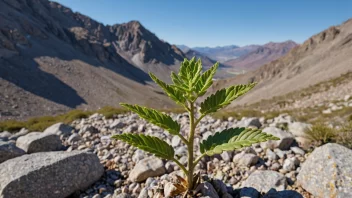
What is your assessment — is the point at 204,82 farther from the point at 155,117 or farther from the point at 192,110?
the point at 155,117

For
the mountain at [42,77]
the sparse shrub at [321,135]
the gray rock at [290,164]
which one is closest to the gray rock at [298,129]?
the sparse shrub at [321,135]

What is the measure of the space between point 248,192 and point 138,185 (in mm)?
2816

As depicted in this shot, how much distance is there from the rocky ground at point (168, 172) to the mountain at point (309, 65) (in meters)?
64.7

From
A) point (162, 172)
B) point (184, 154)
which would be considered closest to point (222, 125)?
point (184, 154)

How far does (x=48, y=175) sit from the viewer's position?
6.02 m

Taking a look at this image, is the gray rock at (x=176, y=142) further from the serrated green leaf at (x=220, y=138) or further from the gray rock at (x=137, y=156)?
the serrated green leaf at (x=220, y=138)

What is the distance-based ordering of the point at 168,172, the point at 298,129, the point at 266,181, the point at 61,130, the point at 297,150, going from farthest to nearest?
the point at 61,130, the point at 298,129, the point at 297,150, the point at 168,172, the point at 266,181

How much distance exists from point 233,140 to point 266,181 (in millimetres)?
2840

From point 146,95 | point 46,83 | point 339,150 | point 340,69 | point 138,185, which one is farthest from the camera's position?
point 146,95

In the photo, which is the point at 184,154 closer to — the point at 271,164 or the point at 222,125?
the point at 271,164

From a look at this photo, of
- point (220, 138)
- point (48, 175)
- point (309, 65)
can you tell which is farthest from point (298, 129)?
point (309, 65)

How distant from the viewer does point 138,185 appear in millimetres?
6055

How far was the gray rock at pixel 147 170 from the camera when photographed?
20.9 feet

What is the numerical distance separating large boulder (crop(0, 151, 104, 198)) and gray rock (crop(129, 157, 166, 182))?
1175 millimetres
